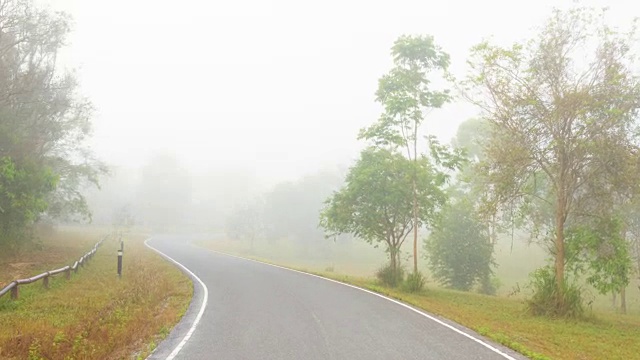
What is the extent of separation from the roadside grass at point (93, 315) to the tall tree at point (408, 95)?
1137 cm

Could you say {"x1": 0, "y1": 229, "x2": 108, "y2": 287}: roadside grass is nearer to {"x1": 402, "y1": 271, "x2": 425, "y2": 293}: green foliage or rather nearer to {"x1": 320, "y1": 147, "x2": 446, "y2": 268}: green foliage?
{"x1": 320, "y1": 147, "x2": 446, "y2": 268}: green foliage

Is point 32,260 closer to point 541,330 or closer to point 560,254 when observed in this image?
point 541,330

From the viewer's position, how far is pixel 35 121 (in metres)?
24.7

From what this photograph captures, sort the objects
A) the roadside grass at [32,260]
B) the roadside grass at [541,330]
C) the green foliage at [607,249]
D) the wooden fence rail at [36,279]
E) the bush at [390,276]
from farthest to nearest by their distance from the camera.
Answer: the bush at [390,276], the roadside grass at [32,260], the green foliage at [607,249], the wooden fence rail at [36,279], the roadside grass at [541,330]

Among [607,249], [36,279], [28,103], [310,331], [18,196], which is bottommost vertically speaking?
[310,331]

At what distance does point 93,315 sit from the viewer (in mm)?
11930

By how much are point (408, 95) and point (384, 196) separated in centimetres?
500

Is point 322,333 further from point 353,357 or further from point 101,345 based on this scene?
point 101,345

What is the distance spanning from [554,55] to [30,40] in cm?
2579

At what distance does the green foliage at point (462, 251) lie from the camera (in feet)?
88.0

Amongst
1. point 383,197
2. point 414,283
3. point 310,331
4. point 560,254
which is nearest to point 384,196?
point 383,197

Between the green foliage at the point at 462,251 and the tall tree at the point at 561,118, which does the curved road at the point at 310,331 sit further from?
the green foliage at the point at 462,251

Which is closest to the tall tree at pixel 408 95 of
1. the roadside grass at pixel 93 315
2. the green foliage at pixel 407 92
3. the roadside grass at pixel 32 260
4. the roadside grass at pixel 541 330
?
the green foliage at pixel 407 92

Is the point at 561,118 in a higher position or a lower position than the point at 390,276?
higher
